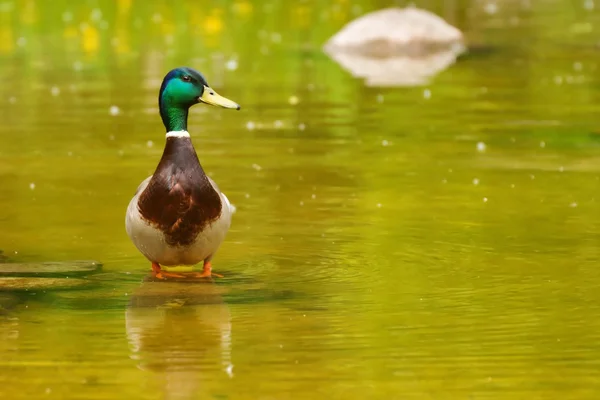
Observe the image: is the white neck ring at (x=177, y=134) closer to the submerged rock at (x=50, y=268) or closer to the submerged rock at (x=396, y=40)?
the submerged rock at (x=50, y=268)

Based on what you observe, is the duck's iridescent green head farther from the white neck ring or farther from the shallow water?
the shallow water

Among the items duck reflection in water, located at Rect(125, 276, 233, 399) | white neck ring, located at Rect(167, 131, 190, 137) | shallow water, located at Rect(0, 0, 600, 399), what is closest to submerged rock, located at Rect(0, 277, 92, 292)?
shallow water, located at Rect(0, 0, 600, 399)

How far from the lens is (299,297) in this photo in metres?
8.80

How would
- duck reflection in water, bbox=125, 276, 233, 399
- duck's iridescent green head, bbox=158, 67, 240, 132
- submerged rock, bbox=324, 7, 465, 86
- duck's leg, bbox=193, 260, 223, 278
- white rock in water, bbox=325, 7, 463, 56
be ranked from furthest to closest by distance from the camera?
1. white rock in water, bbox=325, 7, 463, 56
2. submerged rock, bbox=324, 7, 465, 86
3. duck's iridescent green head, bbox=158, 67, 240, 132
4. duck's leg, bbox=193, 260, 223, 278
5. duck reflection in water, bbox=125, 276, 233, 399

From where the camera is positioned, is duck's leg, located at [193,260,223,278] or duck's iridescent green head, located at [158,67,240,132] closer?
duck's leg, located at [193,260,223,278]

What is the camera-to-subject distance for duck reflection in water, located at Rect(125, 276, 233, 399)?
7242 millimetres

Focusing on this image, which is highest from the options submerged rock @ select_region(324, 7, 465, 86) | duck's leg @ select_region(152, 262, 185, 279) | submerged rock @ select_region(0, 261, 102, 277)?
submerged rock @ select_region(324, 7, 465, 86)

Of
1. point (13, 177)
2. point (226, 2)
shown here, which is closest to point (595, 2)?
point (226, 2)

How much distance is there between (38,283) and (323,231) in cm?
224

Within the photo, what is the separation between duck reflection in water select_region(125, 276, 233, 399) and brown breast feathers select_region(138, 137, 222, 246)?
0.33m

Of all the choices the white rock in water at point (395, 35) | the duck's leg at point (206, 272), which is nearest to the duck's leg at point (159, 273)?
the duck's leg at point (206, 272)

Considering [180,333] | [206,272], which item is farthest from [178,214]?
[180,333]

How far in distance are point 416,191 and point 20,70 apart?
31.4ft

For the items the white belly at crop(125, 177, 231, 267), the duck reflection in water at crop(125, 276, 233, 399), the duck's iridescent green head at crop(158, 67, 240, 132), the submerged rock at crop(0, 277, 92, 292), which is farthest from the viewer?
the duck's iridescent green head at crop(158, 67, 240, 132)
